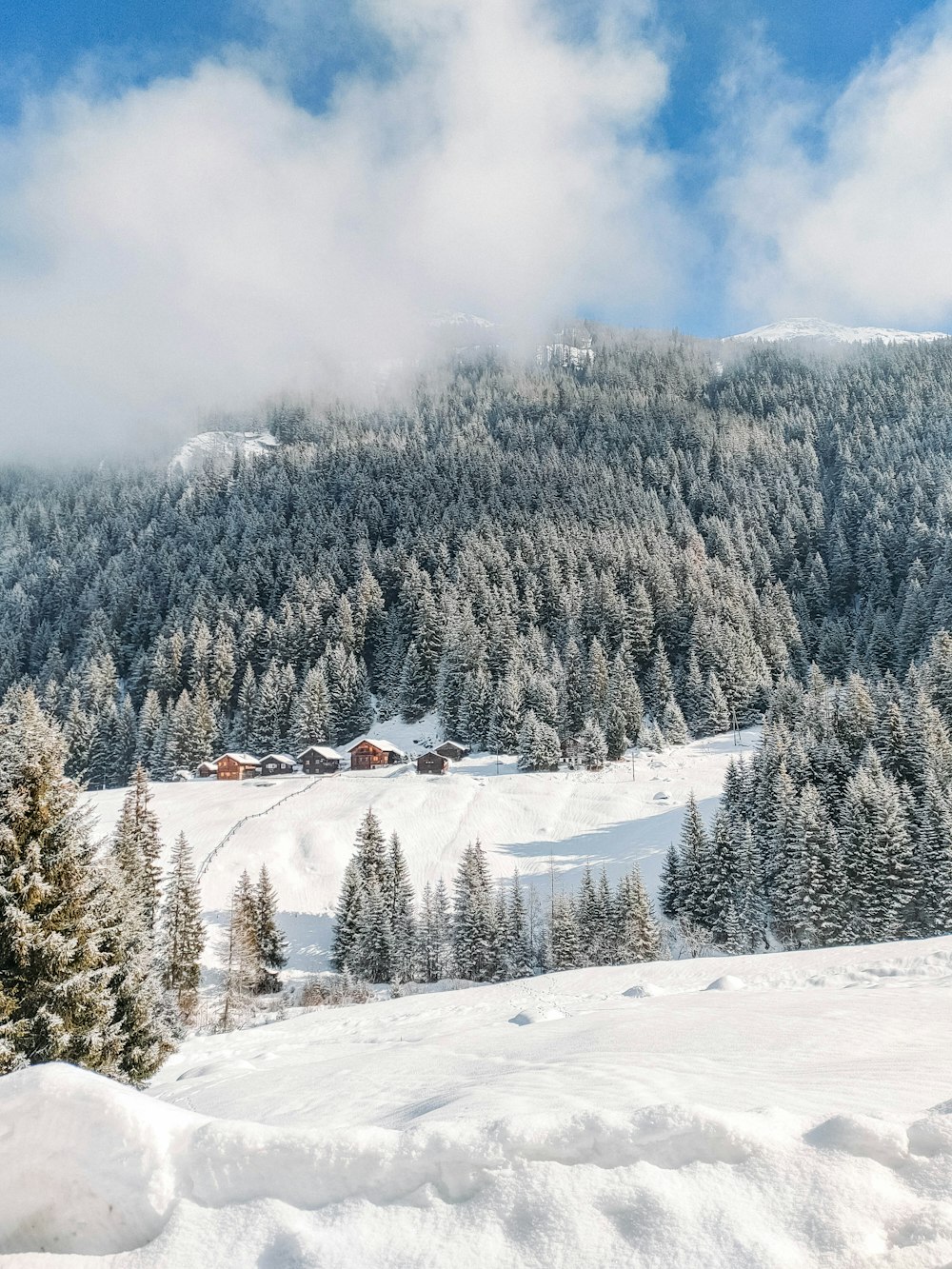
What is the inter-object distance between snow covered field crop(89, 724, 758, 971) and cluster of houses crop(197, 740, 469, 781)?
8.54 feet

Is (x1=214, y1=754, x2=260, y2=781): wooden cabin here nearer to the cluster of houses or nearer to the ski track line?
the cluster of houses

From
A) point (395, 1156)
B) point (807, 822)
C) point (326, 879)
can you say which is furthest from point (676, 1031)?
point (326, 879)

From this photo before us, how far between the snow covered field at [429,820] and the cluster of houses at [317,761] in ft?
8.54

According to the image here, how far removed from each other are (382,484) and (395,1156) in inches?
6265

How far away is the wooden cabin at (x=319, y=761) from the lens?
78000mm

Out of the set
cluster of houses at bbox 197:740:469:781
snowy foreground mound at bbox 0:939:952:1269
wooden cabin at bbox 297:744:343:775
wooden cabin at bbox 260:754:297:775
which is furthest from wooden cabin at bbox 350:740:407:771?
snowy foreground mound at bbox 0:939:952:1269

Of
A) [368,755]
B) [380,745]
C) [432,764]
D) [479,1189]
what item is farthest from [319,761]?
[479,1189]

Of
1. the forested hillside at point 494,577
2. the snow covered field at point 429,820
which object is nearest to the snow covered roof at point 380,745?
the snow covered field at point 429,820

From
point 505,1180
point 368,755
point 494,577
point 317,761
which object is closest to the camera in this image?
point 505,1180

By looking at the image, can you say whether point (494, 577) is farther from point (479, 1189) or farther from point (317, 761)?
point (479, 1189)

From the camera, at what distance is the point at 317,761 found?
7844 cm

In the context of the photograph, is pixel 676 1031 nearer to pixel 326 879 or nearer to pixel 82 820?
pixel 82 820

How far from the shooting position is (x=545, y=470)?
15938 centimetres

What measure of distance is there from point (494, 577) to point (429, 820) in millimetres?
59588
